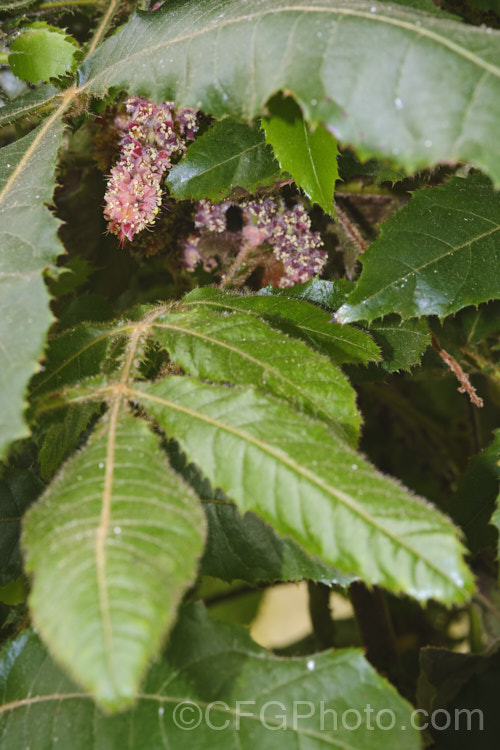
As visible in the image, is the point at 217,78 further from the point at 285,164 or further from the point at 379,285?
the point at 379,285

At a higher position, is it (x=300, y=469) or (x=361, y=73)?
(x=361, y=73)

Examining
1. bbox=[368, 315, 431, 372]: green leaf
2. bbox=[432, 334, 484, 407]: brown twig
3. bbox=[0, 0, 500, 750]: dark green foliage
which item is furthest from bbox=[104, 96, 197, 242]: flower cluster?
bbox=[432, 334, 484, 407]: brown twig

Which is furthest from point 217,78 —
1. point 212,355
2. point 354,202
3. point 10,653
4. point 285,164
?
point 10,653

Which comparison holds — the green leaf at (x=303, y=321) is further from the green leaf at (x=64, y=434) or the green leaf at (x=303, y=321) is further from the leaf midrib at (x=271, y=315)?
the green leaf at (x=64, y=434)

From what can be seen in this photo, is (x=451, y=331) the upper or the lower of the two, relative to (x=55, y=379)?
lower

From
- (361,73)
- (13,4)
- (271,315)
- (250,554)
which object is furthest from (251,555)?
(13,4)

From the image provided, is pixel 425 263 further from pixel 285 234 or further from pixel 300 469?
pixel 300 469

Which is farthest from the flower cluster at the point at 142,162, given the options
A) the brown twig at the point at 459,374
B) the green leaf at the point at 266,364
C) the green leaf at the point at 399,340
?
the brown twig at the point at 459,374
